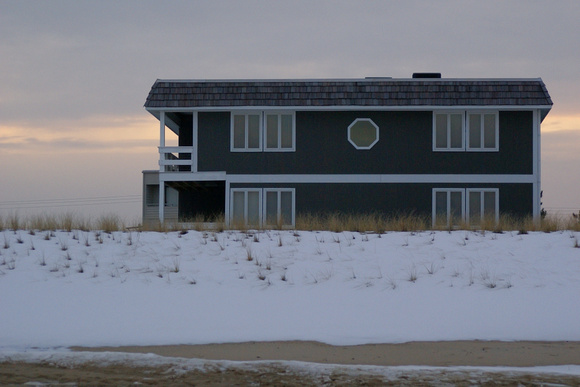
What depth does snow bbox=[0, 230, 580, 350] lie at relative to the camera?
12398 millimetres

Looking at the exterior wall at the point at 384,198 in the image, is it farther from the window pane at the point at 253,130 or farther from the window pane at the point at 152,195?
the window pane at the point at 152,195

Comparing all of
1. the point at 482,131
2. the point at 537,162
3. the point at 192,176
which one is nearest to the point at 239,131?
the point at 192,176

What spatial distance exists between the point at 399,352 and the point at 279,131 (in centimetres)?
1600

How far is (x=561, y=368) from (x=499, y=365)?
82 centimetres

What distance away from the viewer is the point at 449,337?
39.6ft

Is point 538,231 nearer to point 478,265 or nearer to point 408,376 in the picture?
point 478,265

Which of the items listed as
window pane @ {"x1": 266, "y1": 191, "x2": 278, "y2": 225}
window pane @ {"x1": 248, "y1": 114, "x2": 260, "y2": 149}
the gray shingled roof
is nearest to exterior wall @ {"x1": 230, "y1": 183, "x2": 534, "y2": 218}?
window pane @ {"x1": 266, "y1": 191, "x2": 278, "y2": 225}

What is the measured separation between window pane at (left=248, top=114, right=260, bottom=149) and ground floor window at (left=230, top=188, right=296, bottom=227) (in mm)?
1723

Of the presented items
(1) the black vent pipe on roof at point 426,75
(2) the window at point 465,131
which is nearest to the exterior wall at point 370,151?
(2) the window at point 465,131

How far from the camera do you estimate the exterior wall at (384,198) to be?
25.6 m

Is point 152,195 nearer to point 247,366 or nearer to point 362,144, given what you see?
point 362,144

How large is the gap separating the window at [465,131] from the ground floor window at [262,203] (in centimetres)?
554

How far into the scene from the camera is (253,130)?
26.4 meters

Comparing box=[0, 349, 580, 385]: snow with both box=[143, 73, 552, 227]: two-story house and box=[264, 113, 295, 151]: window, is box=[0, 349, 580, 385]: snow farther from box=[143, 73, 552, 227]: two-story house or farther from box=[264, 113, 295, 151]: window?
box=[264, 113, 295, 151]: window
